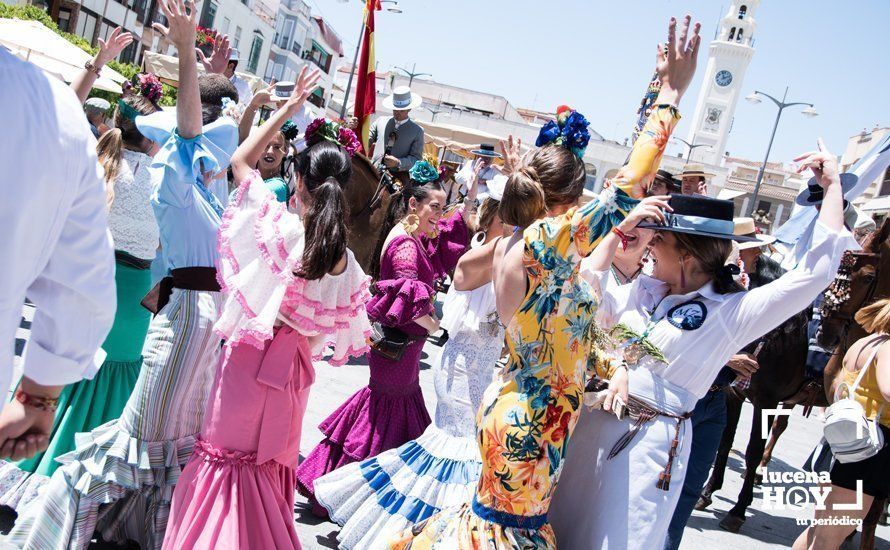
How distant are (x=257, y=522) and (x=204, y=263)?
1.22m

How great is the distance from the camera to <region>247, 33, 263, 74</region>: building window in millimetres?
54688

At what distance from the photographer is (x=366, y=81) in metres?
8.72

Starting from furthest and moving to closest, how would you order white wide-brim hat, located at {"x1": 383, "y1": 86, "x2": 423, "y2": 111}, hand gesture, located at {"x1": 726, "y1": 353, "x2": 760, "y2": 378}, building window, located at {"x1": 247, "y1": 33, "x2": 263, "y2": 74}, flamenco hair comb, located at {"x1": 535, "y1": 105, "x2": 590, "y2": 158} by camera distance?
building window, located at {"x1": 247, "y1": 33, "x2": 263, "y2": 74}
white wide-brim hat, located at {"x1": 383, "y1": 86, "x2": 423, "y2": 111}
hand gesture, located at {"x1": 726, "y1": 353, "x2": 760, "y2": 378}
flamenco hair comb, located at {"x1": 535, "y1": 105, "x2": 590, "y2": 158}

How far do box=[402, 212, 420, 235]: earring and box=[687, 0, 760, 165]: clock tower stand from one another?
104336 millimetres

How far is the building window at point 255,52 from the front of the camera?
2153 inches

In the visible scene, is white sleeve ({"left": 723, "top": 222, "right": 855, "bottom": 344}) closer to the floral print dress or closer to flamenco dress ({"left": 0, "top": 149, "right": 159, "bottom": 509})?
the floral print dress

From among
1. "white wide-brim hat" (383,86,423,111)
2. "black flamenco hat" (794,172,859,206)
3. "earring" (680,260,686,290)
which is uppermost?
"white wide-brim hat" (383,86,423,111)

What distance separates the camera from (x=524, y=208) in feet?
9.49

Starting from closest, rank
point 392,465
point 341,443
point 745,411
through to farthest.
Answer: point 392,465
point 341,443
point 745,411

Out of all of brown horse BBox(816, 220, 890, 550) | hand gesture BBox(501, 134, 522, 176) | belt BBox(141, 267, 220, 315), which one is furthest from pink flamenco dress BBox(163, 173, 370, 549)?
brown horse BBox(816, 220, 890, 550)

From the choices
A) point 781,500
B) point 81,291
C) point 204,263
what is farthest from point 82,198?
point 781,500

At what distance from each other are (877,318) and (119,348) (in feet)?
13.4

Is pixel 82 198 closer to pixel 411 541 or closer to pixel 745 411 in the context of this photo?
pixel 411 541

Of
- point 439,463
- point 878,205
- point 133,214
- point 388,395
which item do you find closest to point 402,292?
point 388,395
